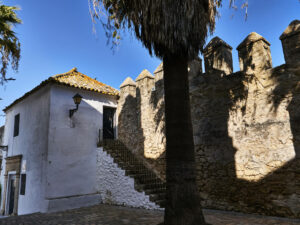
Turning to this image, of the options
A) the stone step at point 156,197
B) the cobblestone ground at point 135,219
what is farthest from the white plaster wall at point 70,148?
the stone step at point 156,197

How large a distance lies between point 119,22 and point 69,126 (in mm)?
5353

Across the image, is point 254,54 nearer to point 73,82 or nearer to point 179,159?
point 179,159

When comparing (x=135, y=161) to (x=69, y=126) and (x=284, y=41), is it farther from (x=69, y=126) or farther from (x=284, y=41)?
(x=284, y=41)

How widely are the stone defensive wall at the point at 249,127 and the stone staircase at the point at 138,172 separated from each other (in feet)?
1.66

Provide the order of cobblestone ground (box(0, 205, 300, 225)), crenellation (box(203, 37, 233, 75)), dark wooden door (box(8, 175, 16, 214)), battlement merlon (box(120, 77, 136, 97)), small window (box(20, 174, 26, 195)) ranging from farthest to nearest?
dark wooden door (box(8, 175, 16, 214)) → battlement merlon (box(120, 77, 136, 97)) → small window (box(20, 174, 26, 195)) → crenellation (box(203, 37, 233, 75)) → cobblestone ground (box(0, 205, 300, 225))

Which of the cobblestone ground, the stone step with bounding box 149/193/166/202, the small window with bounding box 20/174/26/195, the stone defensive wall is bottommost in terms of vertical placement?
the cobblestone ground

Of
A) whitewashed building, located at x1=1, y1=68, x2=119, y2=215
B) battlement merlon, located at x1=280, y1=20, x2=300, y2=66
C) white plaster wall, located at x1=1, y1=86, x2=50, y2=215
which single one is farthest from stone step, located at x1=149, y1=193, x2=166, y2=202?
battlement merlon, located at x1=280, y1=20, x2=300, y2=66

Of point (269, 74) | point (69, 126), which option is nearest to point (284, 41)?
point (269, 74)

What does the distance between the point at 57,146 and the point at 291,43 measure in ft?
27.3

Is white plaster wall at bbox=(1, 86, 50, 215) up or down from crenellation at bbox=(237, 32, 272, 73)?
down

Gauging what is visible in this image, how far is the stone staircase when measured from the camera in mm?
7416

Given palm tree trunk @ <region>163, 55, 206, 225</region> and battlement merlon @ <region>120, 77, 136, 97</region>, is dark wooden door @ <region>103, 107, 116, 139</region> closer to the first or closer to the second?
battlement merlon @ <region>120, 77, 136, 97</region>

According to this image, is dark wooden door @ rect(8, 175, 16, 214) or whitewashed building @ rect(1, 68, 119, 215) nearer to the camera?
whitewashed building @ rect(1, 68, 119, 215)

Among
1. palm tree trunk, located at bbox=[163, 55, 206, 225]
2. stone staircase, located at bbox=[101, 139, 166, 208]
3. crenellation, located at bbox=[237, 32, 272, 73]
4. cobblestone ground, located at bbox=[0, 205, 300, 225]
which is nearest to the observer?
palm tree trunk, located at bbox=[163, 55, 206, 225]
